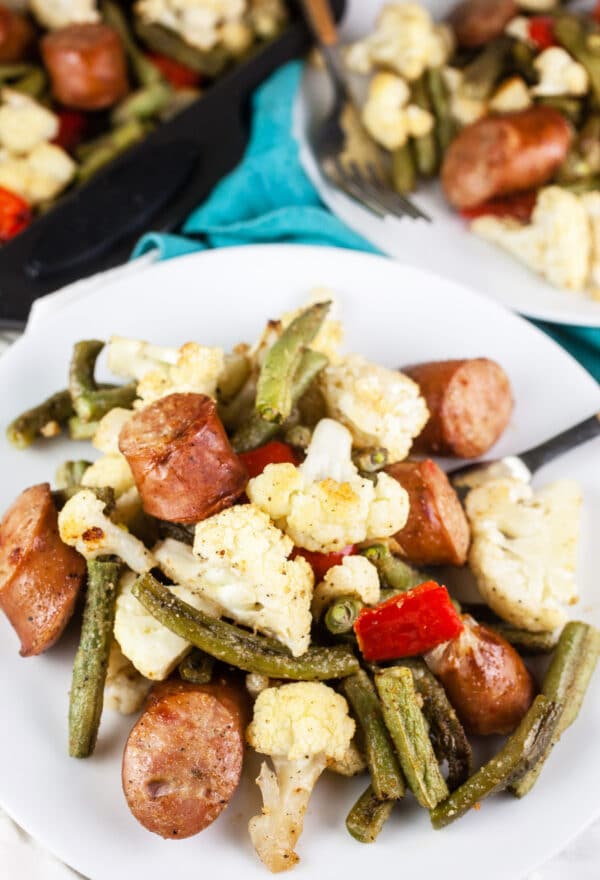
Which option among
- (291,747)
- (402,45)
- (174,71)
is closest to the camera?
(291,747)

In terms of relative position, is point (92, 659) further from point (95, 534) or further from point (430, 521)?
point (430, 521)

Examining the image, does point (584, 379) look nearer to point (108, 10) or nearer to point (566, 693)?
point (566, 693)

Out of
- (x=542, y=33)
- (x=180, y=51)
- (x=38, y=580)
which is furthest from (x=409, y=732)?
(x=180, y=51)

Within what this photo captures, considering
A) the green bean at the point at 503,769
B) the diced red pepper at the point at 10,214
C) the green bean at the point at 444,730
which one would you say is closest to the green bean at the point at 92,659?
the green bean at the point at 444,730

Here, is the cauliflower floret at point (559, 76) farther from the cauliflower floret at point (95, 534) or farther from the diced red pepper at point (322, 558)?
the cauliflower floret at point (95, 534)

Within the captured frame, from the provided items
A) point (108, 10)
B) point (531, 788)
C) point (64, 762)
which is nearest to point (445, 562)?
point (531, 788)

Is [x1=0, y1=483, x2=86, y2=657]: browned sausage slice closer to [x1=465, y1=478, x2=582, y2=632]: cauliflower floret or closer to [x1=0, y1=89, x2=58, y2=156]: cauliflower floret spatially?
[x1=465, y1=478, x2=582, y2=632]: cauliflower floret

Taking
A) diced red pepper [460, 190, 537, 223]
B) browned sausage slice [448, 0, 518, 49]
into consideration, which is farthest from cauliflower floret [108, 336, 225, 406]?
browned sausage slice [448, 0, 518, 49]
